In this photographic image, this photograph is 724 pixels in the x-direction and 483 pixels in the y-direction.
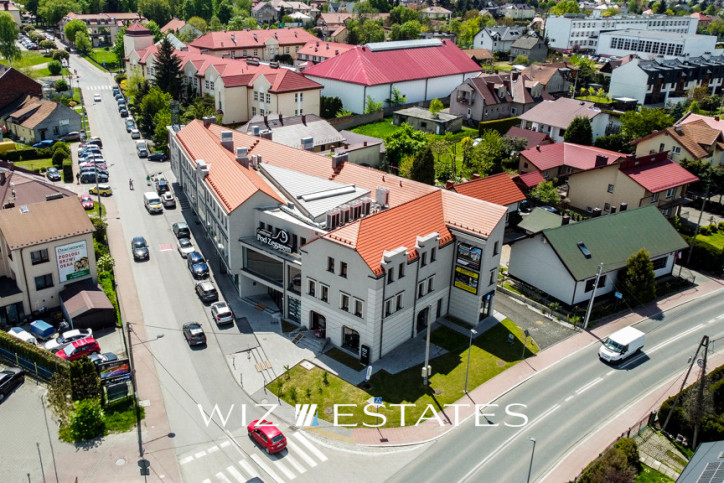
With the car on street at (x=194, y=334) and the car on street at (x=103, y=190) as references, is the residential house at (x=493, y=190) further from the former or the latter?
the car on street at (x=103, y=190)

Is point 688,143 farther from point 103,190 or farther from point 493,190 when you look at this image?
point 103,190

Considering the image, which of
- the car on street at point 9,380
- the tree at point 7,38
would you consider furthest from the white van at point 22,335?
the tree at point 7,38

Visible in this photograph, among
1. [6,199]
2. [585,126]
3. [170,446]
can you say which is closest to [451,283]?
[170,446]

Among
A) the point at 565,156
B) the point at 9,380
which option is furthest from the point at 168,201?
the point at 565,156

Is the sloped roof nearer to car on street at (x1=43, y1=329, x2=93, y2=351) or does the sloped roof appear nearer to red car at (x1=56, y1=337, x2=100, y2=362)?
red car at (x1=56, y1=337, x2=100, y2=362)

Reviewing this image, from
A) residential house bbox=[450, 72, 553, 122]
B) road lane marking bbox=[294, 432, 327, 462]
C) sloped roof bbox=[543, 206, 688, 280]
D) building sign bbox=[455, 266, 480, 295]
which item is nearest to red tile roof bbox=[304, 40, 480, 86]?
residential house bbox=[450, 72, 553, 122]

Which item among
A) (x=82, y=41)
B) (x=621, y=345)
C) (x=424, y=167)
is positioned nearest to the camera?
(x=621, y=345)
